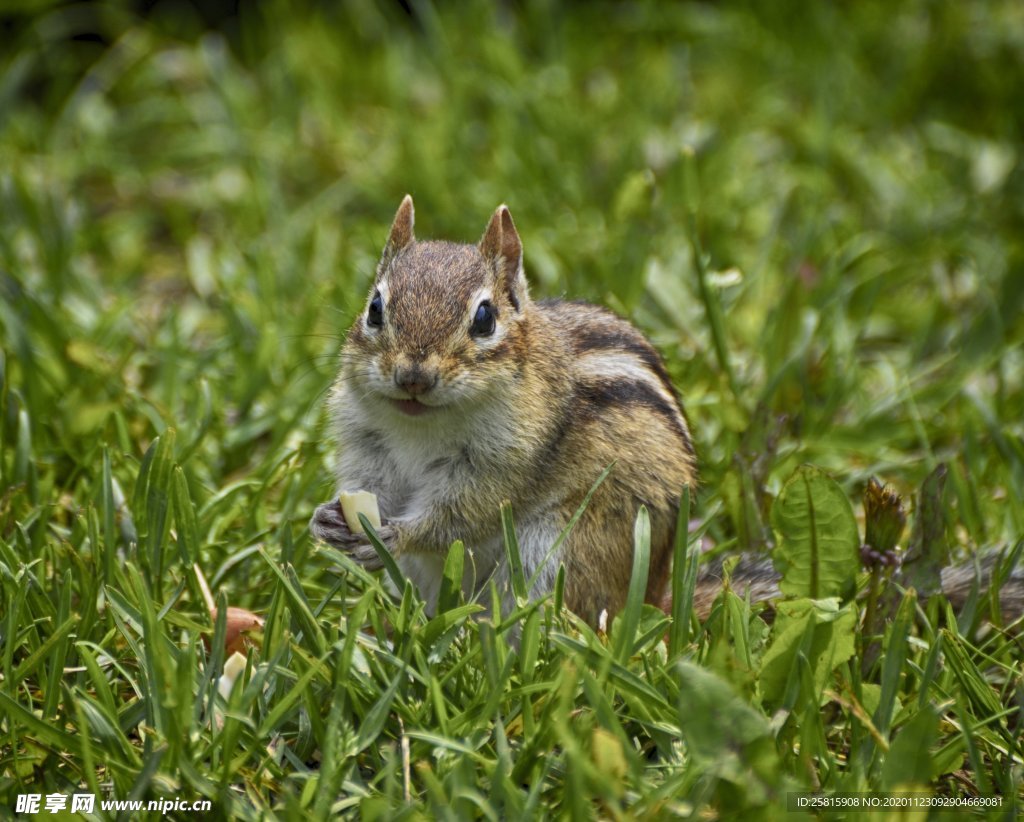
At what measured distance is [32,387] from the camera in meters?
3.55

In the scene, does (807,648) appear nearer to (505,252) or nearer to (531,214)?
(505,252)

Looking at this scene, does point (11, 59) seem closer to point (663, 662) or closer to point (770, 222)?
point (770, 222)

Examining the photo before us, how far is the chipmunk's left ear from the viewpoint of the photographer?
298 centimetres

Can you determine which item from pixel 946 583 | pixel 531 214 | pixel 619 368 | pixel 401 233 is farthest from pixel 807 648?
pixel 531 214

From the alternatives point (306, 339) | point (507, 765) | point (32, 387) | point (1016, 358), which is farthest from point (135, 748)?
point (1016, 358)

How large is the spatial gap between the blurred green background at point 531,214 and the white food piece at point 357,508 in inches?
5.3

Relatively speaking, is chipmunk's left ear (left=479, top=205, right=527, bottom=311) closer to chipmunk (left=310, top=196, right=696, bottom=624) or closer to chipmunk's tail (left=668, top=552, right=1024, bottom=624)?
chipmunk (left=310, top=196, right=696, bottom=624)

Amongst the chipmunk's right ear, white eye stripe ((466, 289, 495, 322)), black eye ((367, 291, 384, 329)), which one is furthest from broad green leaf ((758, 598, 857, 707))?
the chipmunk's right ear

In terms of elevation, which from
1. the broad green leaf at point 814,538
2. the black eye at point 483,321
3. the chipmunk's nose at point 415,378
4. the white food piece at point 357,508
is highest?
the black eye at point 483,321

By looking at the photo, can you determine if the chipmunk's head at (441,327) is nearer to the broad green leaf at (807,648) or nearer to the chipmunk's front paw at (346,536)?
the chipmunk's front paw at (346,536)

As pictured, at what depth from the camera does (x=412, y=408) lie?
2.77 metres

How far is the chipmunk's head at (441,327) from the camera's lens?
2730mm

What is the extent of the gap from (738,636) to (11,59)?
4927mm

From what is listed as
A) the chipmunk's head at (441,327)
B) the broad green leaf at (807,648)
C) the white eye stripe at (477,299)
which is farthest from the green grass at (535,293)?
the white eye stripe at (477,299)
